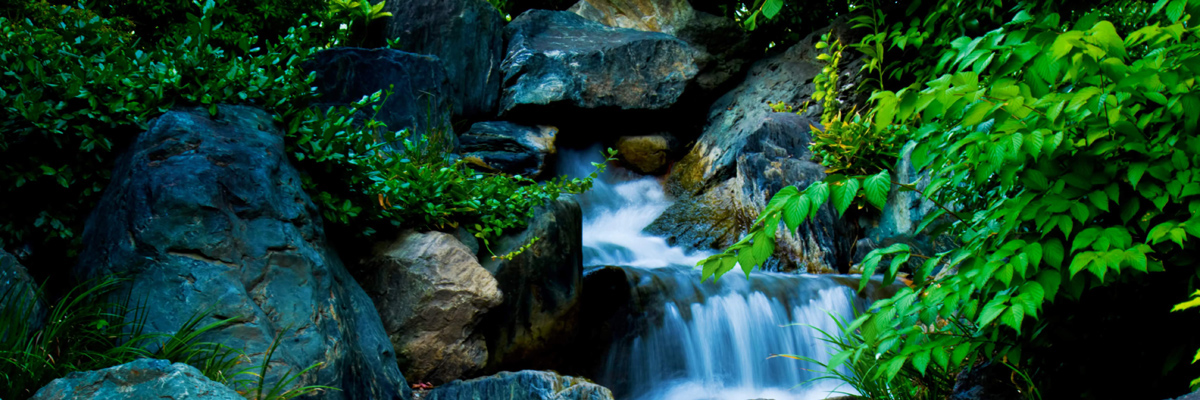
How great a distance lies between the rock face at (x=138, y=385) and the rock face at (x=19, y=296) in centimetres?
65

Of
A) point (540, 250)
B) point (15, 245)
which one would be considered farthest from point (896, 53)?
point (15, 245)

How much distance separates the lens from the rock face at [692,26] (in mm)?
10344

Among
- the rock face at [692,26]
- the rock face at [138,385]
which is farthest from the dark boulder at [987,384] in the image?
the rock face at [692,26]

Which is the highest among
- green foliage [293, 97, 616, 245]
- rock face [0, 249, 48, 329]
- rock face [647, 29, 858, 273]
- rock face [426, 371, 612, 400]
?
rock face [647, 29, 858, 273]

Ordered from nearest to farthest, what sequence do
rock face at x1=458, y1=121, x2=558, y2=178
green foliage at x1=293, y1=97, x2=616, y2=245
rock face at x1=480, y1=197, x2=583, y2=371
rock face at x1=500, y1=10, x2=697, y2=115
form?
green foliage at x1=293, y1=97, x2=616, y2=245 → rock face at x1=480, y1=197, x2=583, y2=371 → rock face at x1=458, y1=121, x2=558, y2=178 → rock face at x1=500, y1=10, x2=697, y2=115

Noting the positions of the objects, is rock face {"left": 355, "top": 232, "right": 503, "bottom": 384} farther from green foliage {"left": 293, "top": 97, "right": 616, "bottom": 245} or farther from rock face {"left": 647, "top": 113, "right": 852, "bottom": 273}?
rock face {"left": 647, "top": 113, "right": 852, "bottom": 273}

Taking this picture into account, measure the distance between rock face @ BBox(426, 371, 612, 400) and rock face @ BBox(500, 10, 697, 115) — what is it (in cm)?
616

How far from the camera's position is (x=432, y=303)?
3.99 meters

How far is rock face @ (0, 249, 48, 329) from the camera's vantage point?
2.42m

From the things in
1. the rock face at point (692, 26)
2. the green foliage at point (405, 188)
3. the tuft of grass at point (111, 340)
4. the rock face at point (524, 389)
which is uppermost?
the rock face at point (692, 26)


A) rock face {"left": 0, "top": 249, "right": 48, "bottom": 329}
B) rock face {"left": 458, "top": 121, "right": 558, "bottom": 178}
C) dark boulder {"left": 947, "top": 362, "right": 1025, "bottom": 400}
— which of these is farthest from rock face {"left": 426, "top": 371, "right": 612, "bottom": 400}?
rock face {"left": 458, "top": 121, "right": 558, "bottom": 178}

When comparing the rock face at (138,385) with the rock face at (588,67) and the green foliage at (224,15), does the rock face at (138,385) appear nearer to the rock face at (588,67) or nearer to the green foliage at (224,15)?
the green foliage at (224,15)

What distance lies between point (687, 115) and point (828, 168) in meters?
3.50

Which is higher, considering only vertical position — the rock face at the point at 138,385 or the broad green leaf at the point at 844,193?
the broad green leaf at the point at 844,193
